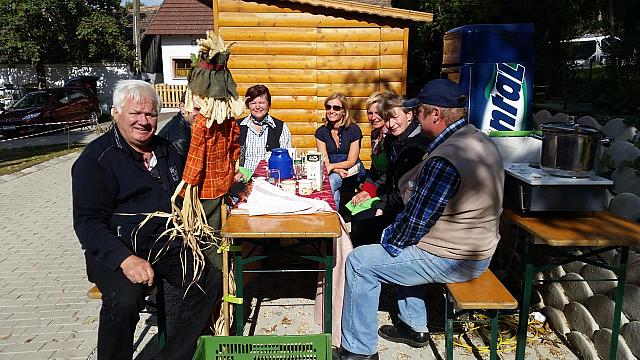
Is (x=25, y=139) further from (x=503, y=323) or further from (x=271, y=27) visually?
(x=503, y=323)

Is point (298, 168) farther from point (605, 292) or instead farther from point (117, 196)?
point (605, 292)

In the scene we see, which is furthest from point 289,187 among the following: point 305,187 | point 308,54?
point 308,54

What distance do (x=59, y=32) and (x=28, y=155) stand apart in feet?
36.3

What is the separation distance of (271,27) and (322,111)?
1.38 metres

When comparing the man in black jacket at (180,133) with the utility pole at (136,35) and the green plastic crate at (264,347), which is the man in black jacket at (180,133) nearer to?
the green plastic crate at (264,347)

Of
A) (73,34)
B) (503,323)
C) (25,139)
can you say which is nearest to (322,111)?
(503,323)

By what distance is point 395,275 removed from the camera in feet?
10.0

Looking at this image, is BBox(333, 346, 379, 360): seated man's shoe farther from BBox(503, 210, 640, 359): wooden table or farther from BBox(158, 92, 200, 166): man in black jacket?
BBox(158, 92, 200, 166): man in black jacket

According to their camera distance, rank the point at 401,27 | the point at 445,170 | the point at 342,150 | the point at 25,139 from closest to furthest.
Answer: the point at 445,170 → the point at 342,150 → the point at 401,27 → the point at 25,139

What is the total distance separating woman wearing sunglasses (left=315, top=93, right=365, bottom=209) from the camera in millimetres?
5350

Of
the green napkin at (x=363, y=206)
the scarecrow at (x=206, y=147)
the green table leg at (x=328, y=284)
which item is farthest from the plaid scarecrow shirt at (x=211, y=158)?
the green napkin at (x=363, y=206)

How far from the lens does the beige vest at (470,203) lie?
2.74 meters

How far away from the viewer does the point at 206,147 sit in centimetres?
290

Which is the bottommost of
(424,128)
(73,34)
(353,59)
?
(424,128)
